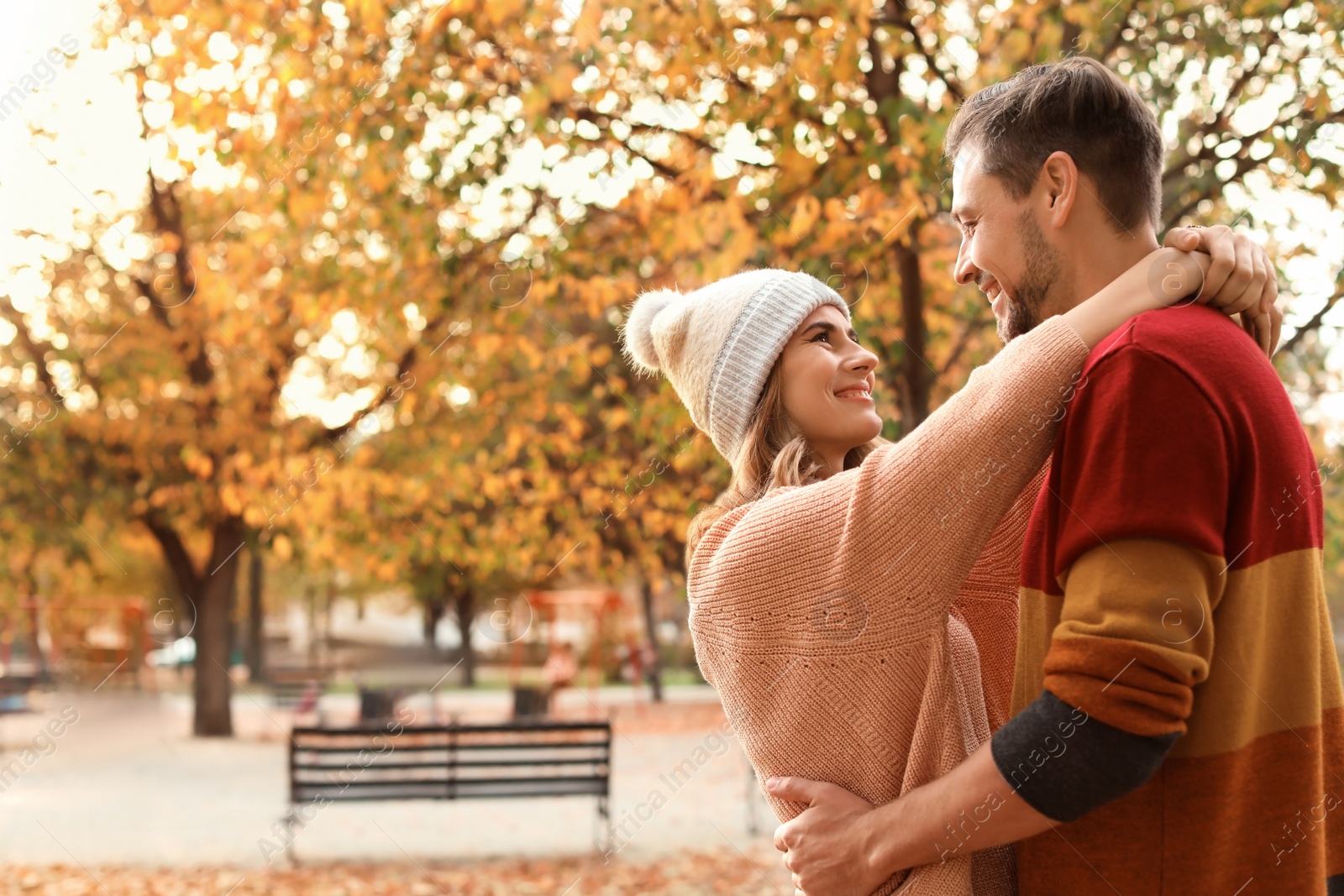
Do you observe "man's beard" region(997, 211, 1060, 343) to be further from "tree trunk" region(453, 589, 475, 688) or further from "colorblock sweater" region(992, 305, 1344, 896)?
"tree trunk" region(453, 589, 475, 688)

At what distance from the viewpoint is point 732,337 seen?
193cm

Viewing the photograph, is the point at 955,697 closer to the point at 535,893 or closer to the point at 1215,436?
the point at 1215,436

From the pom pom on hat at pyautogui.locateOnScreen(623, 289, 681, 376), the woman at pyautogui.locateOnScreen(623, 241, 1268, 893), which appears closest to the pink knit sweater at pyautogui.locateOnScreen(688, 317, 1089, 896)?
the woman at pyautogui.locateOnScreen(623, 241, 1268, 893)

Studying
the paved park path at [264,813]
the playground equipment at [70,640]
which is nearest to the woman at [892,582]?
the paved park path at [264,813]

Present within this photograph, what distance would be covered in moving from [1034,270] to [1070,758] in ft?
2.32

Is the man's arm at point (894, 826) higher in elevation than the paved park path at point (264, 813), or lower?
higher

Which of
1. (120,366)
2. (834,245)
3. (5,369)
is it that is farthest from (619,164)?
(5,369)

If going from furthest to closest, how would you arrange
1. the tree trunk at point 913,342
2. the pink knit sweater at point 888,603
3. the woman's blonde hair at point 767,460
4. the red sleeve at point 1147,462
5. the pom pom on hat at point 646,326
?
the tree trunk at point 913,342, the pom pom on hat at point 646,326, the woman's blonde hair at point 767,460, the pink knit sweater at point 888,603, the red sleeve at point 1147,462

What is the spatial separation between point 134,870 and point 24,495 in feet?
18.1

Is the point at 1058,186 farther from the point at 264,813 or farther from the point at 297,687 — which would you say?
the point at 297,687

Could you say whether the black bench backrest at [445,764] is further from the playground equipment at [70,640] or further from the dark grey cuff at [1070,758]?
the playground equipment at [70,640]

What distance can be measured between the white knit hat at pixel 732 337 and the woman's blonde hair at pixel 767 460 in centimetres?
3

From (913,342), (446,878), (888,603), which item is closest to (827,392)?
(888,603)

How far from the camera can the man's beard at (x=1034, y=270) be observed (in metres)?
1.62
